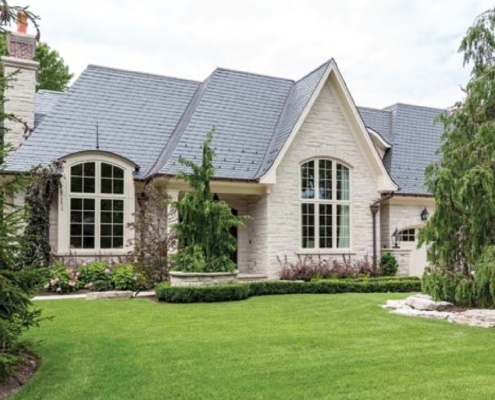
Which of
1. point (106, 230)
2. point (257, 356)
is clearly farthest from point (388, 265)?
point (257, 356)

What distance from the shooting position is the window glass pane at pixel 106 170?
1371cm

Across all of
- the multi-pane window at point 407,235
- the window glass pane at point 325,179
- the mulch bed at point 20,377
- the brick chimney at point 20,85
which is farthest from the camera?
the multi-pane window at point 407,235

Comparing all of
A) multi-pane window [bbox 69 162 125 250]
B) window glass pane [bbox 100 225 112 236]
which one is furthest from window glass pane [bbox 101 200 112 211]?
window glass pane [bbox 100 225 112 236]

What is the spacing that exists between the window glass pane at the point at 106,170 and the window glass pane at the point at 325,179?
259 inches

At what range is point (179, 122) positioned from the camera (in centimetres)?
1673

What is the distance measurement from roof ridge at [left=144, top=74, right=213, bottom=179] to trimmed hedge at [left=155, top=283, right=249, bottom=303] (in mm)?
4297

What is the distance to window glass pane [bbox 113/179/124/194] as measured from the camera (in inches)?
547

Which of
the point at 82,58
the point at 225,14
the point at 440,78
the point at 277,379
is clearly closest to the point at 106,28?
the point at 225,14

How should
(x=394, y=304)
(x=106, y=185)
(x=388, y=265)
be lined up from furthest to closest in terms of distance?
(x=388, y=265), (x=106, y=185), (x=394, y=304)

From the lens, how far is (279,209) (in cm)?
1508

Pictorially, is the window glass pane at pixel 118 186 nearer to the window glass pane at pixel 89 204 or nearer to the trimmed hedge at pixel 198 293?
the window glass pane at pixel 89 204

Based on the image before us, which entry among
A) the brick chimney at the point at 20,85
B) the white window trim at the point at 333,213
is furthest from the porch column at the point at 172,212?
the brick chimney at the point at 20,85

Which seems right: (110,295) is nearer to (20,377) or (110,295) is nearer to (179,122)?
(20,377)

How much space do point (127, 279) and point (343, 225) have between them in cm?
738
